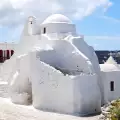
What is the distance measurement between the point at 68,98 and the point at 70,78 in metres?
1.79

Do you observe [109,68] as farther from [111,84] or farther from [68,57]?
[68,57]

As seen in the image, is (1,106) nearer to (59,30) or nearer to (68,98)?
(68,98)

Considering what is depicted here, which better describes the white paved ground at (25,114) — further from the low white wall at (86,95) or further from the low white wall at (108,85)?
the low white wall at (108,85)

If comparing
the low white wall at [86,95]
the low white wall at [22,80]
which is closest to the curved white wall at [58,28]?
the low white wall at [22,80]

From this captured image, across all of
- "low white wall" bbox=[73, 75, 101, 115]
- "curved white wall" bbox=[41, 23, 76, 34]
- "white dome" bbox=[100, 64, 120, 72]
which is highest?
"curved white wall" bbox=[41, 23, 76, 34]

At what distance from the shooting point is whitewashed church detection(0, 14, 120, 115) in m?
28.2

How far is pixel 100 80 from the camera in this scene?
32938mm

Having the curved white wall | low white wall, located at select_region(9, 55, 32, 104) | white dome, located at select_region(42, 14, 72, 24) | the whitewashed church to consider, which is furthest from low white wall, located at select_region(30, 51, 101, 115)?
white dome, located at select_region(42, 14, 72, 24)

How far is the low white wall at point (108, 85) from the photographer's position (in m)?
32.2

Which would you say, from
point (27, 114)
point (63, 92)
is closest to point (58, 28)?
point (63, 92)

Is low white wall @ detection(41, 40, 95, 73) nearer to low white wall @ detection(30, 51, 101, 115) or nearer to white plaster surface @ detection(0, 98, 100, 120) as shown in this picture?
low white wall @ detection(30, 51, 101, 115)

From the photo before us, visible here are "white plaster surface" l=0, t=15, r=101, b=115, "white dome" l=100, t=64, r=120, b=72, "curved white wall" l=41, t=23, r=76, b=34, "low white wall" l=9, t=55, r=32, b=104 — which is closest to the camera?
"white plaster surface" l=0, t=15, r=101, b=115

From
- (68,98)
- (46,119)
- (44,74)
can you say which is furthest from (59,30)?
(46,119)

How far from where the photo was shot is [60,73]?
28562 millimetres
